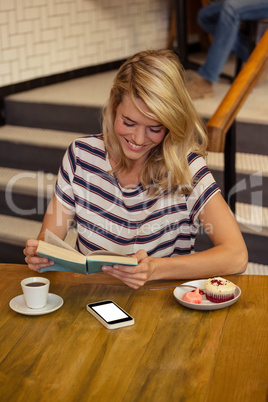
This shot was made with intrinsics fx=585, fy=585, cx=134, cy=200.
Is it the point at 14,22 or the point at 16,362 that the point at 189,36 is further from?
the point at 16,362

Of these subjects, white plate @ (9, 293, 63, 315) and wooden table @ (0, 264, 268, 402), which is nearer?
wooden table @ (0, 264, 268, 402)

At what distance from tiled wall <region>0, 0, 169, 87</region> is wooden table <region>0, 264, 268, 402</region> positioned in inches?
A: 109

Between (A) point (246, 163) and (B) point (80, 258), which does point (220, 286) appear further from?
(A) point (246, 163)

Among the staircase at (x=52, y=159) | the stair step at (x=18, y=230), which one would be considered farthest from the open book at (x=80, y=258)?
the stair step at (x=18, y=230)

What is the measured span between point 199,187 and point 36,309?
0.71m

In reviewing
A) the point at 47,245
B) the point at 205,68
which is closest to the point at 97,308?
the point at 47,245

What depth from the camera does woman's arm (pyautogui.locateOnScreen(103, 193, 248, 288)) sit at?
5.29ft

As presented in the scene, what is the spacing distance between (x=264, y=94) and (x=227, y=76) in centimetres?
65

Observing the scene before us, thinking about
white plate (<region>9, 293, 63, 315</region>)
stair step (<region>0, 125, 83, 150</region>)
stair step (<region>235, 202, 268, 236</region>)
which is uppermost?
white plate (<region>9, 293, 63, 315</region>)

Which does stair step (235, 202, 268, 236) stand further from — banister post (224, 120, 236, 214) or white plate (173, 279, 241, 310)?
white plate (173, 279, 241, 310)

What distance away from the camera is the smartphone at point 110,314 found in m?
1.47

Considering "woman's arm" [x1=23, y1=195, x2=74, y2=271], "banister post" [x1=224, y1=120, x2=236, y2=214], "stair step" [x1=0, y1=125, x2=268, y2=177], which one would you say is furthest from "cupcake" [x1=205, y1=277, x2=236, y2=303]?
"stair step" [x1=0, y1=125, x2=268, y2=177]

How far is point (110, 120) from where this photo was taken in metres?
2.03

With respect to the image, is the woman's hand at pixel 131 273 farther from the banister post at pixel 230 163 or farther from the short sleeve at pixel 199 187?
the banister post at pixel 230 163
